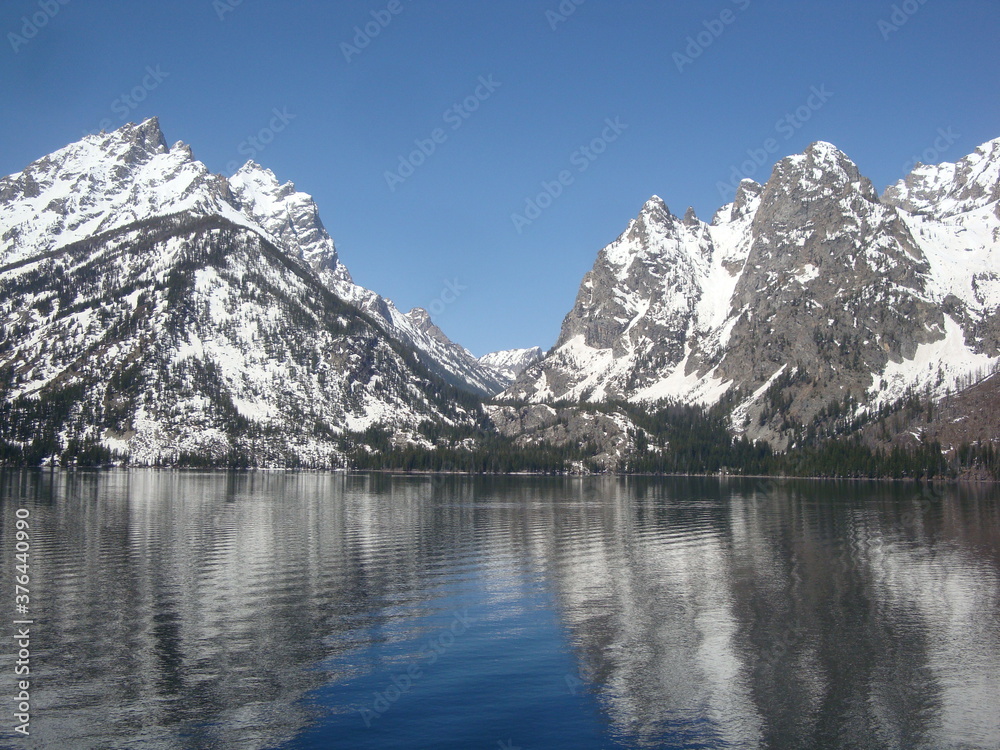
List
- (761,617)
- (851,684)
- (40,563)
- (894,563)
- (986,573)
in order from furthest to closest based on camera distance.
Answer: (894,563) → (986,573) → (40,563) → (761,617) → (851,684)

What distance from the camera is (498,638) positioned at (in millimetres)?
51438

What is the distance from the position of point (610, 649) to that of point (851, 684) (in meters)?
13.7

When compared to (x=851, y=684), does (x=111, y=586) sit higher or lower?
higher

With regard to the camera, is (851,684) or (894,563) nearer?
(851,684)

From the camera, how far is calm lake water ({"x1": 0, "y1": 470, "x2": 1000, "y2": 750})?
37.0 metres

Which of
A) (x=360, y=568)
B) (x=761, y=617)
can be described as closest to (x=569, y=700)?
(x=761, y=617)

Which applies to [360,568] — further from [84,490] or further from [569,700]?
[84,490]

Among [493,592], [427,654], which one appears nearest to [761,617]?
[493,592]

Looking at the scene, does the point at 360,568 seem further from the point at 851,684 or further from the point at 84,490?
the point at 84,490

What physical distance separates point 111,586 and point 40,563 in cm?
1328

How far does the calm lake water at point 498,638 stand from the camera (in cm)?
3700

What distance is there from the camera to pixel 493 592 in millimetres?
65250

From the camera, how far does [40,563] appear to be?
7019 centimetres

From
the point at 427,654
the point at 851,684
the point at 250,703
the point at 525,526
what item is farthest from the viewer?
the point at 525,526
